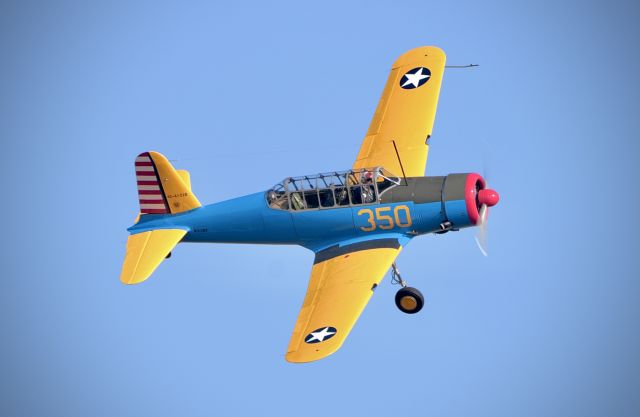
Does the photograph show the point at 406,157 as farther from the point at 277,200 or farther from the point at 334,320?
the point at 334,320

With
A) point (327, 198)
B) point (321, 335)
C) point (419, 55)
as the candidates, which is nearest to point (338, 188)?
point (327, 198)

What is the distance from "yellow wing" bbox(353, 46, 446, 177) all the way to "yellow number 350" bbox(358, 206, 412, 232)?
1.57 metres

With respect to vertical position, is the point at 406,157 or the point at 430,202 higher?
the point at 406,157

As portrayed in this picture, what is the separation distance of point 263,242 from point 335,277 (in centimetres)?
261

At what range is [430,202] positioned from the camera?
21.6 metres

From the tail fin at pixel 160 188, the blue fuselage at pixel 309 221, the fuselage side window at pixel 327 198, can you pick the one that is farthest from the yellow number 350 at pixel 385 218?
the tail fin at pixel 160 188

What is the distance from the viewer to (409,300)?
69.7 ft

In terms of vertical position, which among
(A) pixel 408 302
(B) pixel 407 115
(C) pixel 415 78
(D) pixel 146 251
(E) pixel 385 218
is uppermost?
(C) pixel 415 78

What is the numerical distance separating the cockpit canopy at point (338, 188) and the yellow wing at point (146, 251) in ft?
9.20

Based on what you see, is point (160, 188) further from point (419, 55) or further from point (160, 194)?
point (419, 55)

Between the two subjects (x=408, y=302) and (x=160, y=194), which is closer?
(x=408, y=302)

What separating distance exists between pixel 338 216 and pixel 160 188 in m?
4.36

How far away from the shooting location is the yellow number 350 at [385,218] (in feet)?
71.2

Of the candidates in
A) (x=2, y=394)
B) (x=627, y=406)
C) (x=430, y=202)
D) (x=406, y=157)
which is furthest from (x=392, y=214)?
(x=627, y=406)
